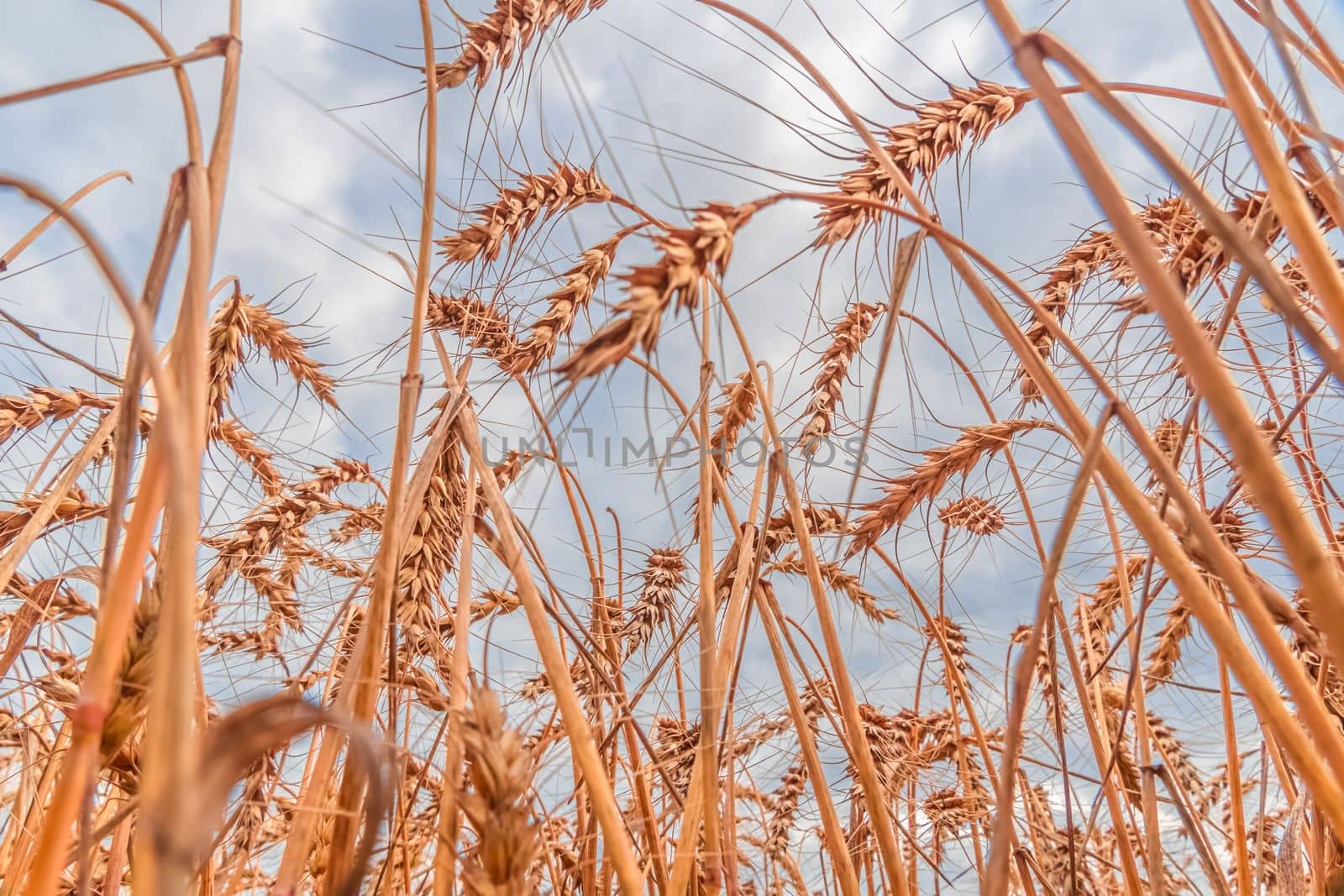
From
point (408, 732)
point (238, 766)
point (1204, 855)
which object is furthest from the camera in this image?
point (408, 732)

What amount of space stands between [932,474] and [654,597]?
87cm

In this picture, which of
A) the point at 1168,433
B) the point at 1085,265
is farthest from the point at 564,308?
the point at 1168,433

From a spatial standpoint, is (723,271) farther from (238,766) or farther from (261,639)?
(261,639)

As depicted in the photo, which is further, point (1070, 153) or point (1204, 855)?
point (1204, 855)

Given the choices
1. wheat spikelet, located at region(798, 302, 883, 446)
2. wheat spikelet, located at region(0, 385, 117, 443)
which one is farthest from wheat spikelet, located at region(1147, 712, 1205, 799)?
wheat spikelet, located at region(0, 385, 117, 443)

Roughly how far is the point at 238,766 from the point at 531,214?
1.81 meters

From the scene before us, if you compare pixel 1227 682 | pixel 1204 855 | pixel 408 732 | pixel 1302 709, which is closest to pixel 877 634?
pixel 1227 682

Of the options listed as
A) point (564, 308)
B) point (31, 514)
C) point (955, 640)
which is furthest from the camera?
point (955, 640)

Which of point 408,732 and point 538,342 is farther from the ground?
point 538,342

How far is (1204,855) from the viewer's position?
1.32 m

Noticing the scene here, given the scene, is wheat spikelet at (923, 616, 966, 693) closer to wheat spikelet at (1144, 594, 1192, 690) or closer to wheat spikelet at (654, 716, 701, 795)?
wheat spikelet at (1144, 594, 1192, 690)

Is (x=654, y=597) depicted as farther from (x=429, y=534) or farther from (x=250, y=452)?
(x=250, y=452)

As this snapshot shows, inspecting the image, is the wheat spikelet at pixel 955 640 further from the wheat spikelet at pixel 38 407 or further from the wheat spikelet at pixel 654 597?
the wheat spikelet at pixel 38 407

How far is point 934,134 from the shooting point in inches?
62.2
